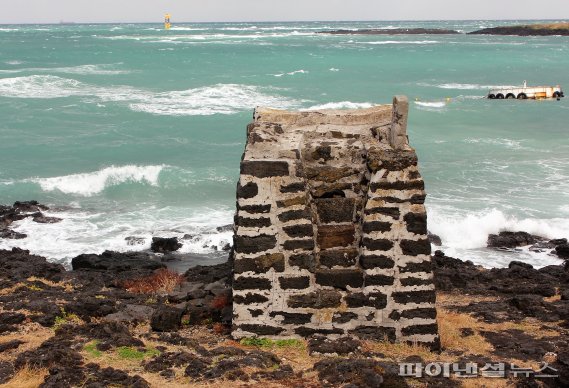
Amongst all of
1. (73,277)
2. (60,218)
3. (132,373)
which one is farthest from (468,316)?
(60,218)

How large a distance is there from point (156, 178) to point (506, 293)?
58.8ft

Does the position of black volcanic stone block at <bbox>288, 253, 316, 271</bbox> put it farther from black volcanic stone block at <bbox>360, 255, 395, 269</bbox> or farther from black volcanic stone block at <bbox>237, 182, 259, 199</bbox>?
black volcanic stone block at <bbox>237, 182, 259, 199</bbox>

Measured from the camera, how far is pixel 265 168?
7.79 metres

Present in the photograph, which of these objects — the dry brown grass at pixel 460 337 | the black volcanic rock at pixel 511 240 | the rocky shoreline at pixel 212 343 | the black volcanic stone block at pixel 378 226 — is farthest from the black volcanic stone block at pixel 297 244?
the black volcanic rock at pixel 511 240

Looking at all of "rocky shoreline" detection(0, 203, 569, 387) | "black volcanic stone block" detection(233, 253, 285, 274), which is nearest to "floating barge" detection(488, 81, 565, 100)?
"rocky shoreline" detection(0, 203, 569, 387)

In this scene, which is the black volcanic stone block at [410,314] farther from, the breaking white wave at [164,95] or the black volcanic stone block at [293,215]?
the breaking white wave at [164,95]

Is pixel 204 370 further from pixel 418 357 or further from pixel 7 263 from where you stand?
pixel 7 263

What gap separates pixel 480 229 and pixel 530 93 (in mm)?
32154

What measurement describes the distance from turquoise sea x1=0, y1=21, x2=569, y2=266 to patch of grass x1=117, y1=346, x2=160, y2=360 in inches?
419

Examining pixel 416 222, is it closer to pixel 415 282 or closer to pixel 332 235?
pixel 415 282

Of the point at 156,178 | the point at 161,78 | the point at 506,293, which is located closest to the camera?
the point at 506,293

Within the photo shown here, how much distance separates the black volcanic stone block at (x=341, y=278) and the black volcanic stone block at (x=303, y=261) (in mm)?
135

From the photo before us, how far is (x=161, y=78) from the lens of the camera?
62.6 m

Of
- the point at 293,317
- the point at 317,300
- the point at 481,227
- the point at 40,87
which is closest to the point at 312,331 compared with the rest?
the point at 293,317
